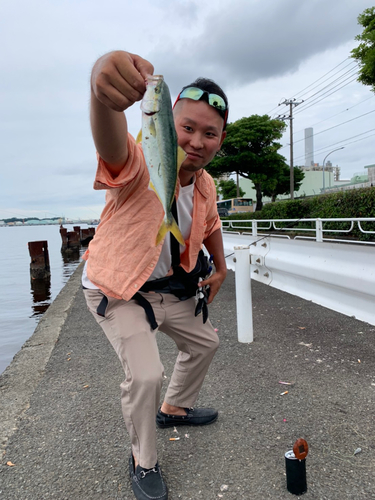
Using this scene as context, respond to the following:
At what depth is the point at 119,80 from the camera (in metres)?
1.62

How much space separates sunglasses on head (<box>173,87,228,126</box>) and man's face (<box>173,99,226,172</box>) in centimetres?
3

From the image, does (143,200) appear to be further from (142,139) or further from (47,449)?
(47,449)

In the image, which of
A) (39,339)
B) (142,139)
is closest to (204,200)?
(142,139)

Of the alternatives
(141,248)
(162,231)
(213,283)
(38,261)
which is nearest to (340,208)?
(38,261)

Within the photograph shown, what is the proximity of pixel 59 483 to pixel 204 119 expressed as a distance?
231cm

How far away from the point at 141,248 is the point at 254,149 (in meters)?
35.6

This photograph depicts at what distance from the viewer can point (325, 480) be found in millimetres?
2197

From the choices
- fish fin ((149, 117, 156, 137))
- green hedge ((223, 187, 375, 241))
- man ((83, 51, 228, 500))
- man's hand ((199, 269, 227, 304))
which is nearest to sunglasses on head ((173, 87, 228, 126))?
man ((83, 51, 228, 500))

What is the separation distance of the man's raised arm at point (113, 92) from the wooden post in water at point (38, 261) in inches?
651

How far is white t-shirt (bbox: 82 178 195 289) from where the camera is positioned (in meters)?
2.48

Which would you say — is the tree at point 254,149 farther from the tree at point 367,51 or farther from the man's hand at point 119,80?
the man's hand at point 119,80

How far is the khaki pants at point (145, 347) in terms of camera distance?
7.00 ft

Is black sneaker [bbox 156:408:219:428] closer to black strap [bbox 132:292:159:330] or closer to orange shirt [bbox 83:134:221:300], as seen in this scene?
black strap [bbox 132:292:159:330]

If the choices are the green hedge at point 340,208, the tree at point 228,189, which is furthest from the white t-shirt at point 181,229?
the tree at point 228,189
